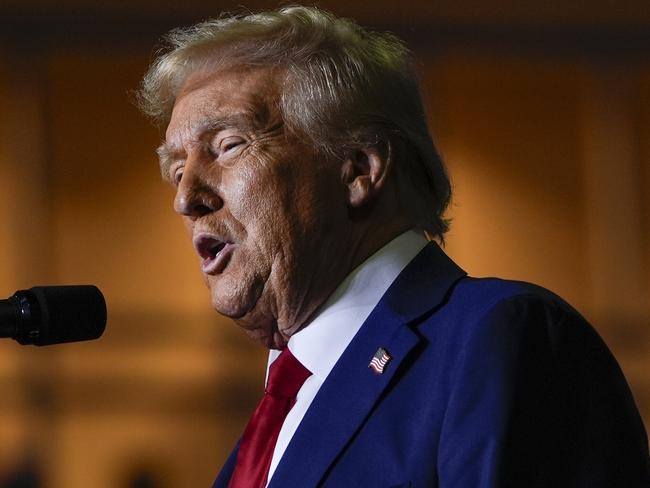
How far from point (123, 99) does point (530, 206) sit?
1713 mm

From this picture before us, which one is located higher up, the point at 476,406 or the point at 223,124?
the point at 223,124

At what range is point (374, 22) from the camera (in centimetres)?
504

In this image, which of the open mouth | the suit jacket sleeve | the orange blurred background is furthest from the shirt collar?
the orange blurred background

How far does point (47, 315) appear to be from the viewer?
1.49m

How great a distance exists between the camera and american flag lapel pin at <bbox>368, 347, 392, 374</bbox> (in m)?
1.69

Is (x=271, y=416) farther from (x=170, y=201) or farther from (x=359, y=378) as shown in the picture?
(x=170, y=201)

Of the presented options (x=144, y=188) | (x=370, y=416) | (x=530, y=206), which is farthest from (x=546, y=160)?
(x=370, y=416)

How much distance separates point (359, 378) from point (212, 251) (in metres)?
0.34

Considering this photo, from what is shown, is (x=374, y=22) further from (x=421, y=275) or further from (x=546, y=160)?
(x=421, y=275)

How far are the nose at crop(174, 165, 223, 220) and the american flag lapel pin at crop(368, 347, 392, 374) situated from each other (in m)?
0.35

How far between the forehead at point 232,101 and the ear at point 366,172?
0.46ft

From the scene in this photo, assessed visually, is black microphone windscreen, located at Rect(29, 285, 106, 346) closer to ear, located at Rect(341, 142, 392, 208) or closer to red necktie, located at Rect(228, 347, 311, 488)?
red necktie, located at Rect(228, 347, 311, 488)

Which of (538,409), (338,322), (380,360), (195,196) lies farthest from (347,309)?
(538,409)

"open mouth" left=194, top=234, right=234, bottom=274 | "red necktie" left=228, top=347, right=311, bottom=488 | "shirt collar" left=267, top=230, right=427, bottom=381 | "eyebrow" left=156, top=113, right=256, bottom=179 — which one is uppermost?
"eyebrow" left=156, top=113, right=256, bottom=179
